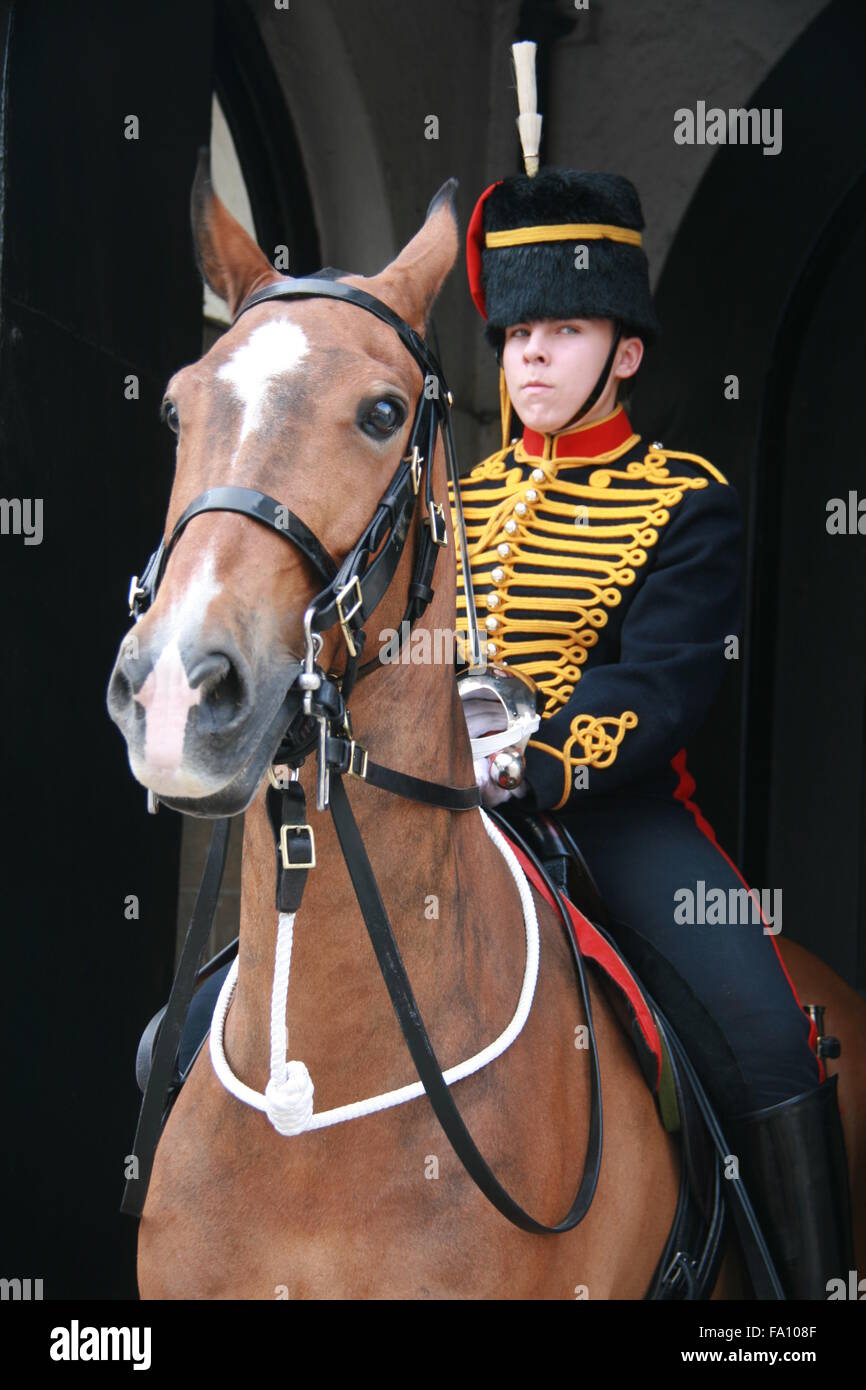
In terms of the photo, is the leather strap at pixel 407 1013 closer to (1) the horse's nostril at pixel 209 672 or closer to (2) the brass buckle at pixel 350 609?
(2) the brass buckle at pixel 350 609

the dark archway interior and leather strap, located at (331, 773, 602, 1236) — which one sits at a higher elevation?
the dark archway interior

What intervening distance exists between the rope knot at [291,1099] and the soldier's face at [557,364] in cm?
180

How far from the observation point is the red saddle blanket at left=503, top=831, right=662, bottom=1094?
2.44m

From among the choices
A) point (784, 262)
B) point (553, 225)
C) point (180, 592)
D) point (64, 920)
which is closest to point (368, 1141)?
point (180, 592)

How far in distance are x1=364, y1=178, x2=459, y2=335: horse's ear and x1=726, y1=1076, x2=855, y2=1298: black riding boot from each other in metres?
1.52

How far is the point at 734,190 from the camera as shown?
5.45 metres

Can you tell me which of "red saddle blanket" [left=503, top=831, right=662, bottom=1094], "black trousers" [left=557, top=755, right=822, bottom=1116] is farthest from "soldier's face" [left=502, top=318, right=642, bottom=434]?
"red saddle blanket" [left=503, top=831, right=662, bottom=1094]

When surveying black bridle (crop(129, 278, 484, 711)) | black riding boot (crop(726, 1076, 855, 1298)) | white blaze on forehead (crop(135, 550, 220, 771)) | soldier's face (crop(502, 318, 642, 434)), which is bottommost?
black riding boot (crop(726, 1076, 855, 1298))

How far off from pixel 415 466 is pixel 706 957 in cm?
120

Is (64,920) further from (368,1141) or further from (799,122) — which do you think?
(799,122)

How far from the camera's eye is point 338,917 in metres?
1.98

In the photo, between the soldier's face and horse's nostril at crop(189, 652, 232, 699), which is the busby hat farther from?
horse's nostril at crop(189, 652, 232, 699)

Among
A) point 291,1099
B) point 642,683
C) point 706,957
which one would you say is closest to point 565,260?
point 642,683

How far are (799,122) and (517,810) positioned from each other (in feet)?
11.2
